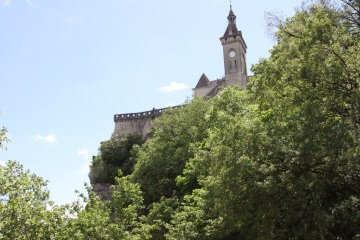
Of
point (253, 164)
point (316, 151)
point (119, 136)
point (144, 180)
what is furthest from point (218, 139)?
point (119, 136)

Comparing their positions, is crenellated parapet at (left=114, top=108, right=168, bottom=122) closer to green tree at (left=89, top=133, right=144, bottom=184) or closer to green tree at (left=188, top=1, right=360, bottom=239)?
green tree at (left=89, top=133, right=144, bottom=184)

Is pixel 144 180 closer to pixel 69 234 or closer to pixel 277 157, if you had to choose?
pixel 69 234

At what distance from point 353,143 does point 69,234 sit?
514 inches

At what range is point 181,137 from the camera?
131 feet

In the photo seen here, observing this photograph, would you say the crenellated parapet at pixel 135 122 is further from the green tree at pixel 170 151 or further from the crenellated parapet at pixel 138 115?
the green tree at pixel 170 151

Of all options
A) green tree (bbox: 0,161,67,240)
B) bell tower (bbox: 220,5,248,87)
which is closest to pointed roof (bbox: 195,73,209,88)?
bell tower (bbox: 220,5,248,87)

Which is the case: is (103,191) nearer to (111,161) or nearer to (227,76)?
(111,161)

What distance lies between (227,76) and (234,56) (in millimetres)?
3202

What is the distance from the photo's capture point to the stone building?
64.7 m

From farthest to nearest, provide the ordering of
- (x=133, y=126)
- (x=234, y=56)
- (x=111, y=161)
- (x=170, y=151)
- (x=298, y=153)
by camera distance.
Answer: (x=133, y=126)
(x=234, y=56)
(x=111, y=161)
(x=170, y=151)
(x=298, y=153)

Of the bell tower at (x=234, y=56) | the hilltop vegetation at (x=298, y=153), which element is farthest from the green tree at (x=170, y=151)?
the bell tower at (x=234, y=56)

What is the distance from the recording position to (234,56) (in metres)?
65.7

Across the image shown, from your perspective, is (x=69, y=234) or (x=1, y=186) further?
(x=69, y=234)

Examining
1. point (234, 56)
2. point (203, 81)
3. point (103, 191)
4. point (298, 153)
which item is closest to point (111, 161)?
point (103, 191)
